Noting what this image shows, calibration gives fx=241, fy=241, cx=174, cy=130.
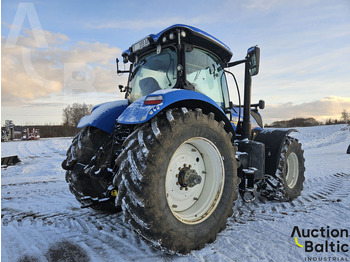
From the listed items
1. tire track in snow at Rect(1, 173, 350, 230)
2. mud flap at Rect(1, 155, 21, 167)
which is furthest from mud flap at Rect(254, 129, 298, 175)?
mud flap at Rect(1, 155, 21, 167)

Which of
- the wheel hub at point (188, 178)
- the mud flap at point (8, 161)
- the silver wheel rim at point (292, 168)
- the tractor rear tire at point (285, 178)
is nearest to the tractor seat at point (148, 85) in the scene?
the wheel hub at point (188, 178)

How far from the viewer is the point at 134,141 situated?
2.21m

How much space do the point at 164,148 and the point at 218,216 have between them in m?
1.07

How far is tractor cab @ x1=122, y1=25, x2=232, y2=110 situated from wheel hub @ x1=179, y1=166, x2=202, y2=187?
1.07 metres

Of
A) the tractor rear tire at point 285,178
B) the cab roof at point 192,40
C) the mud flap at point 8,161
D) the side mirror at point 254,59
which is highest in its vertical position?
the cab roof at point 192,40

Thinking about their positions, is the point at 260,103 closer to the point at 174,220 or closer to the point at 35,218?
the point at 174,220

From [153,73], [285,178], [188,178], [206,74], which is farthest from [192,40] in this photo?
[285,178]

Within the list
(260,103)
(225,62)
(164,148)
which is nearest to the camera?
(164,148)

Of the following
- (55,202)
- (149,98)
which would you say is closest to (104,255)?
(149,98)

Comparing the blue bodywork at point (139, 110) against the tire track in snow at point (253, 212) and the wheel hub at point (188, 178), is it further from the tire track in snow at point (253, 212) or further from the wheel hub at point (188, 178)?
the tire track in snow at point (253, 212)

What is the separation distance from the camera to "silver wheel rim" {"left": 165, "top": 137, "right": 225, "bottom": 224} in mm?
2594

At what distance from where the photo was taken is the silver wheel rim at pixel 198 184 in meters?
2.59

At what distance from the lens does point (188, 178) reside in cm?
257

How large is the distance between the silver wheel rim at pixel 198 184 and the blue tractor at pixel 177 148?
0.04 ft
